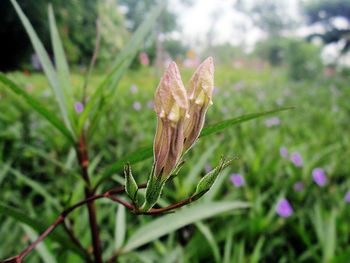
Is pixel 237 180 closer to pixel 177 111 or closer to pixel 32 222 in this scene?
pixel 32 222

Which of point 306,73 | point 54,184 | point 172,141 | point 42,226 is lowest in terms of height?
point 306,73

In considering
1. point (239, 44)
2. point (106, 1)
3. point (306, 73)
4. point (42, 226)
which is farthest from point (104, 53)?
point (239, 44)

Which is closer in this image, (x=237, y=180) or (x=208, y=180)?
(x=208, y=180)

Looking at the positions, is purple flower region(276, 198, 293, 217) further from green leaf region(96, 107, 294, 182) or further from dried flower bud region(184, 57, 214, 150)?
dried flower bud region(184, 57, 214, 150)

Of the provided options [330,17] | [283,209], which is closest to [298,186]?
[283,209]

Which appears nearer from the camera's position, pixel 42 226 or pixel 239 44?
pixel 42 226

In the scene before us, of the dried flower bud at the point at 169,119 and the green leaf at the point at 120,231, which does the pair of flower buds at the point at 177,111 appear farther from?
the green leaf at the point at 120,231

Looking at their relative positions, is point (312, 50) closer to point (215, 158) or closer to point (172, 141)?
point (215, 158)
